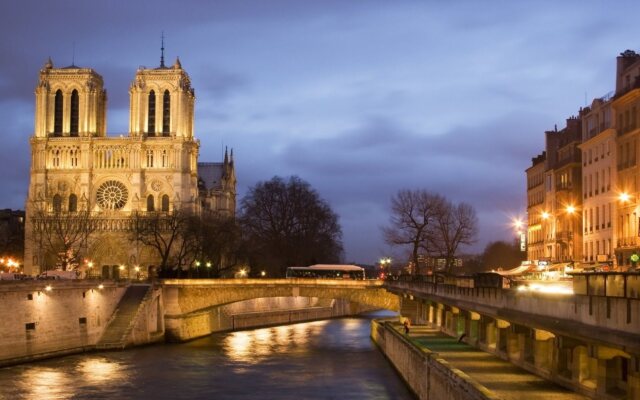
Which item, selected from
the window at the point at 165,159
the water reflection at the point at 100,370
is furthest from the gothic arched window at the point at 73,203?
the water reflection at the point at 100,370

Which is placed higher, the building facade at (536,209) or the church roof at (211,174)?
the church roof at (211,174)

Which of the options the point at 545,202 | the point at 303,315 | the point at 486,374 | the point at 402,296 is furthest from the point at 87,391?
the point at 303,315

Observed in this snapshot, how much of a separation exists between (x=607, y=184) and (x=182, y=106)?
252 feet

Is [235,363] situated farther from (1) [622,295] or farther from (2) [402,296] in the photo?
(1) [622,295]

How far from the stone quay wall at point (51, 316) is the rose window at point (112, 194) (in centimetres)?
6047

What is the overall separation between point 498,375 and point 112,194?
102 metres

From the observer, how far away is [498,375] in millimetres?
30672

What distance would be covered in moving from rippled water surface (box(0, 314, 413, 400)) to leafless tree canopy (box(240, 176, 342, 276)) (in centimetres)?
4156

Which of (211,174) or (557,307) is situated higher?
(211,174)

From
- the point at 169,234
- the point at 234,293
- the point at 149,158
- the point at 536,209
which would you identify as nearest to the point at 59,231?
the point at 169,234

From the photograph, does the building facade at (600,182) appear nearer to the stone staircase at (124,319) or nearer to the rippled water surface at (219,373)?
the rippled water surface at (219,373)

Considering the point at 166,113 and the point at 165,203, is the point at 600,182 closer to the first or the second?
the point at 165,203

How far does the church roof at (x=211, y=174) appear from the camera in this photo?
160125mm

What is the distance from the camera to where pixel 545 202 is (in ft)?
266
